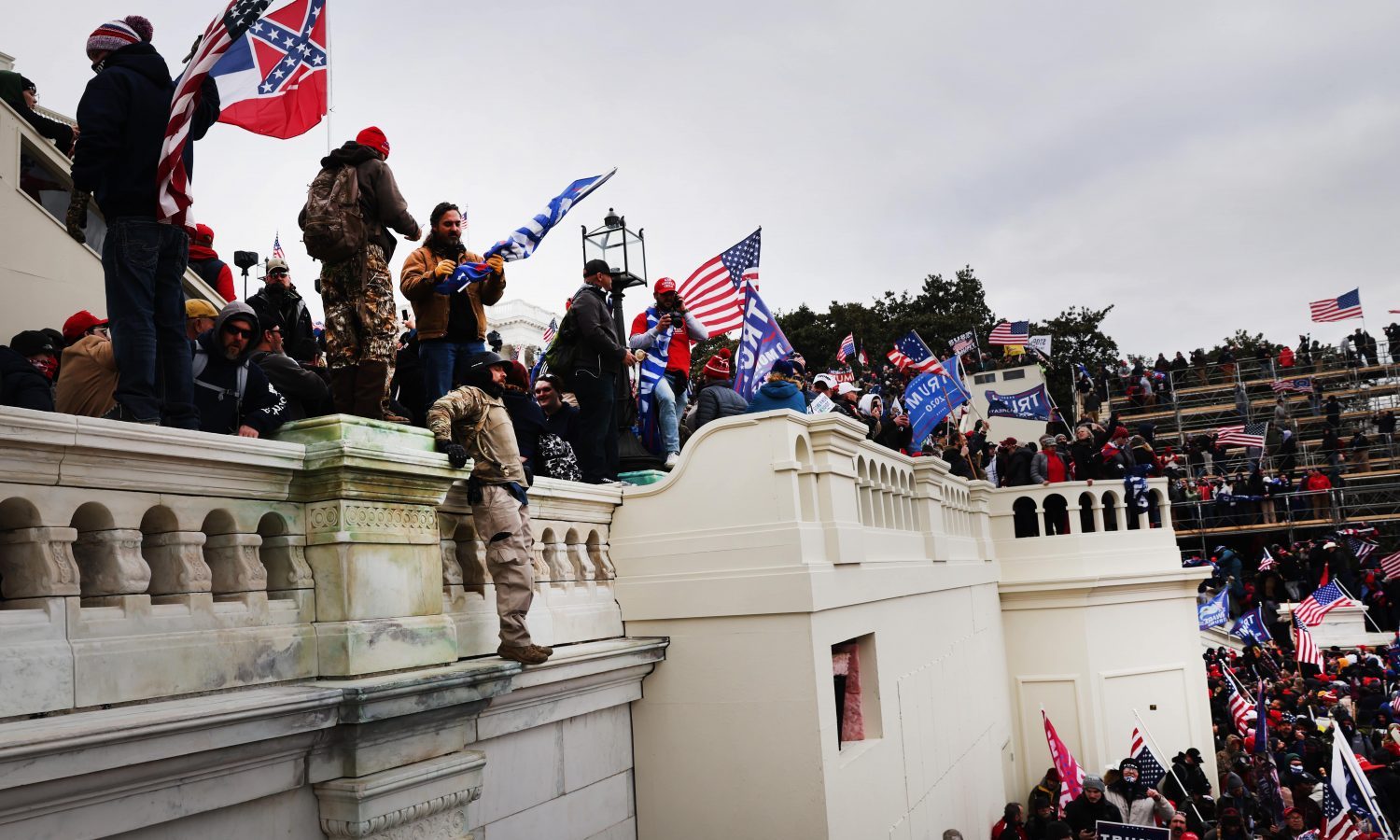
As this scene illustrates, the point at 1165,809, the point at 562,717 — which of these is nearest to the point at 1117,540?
the point at 1165,809

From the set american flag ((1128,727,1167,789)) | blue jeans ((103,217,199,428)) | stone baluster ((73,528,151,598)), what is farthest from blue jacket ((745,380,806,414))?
american flag ((1128,727,1167,789))

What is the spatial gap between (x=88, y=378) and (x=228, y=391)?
715 millimetres

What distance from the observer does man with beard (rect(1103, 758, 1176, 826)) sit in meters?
12.6

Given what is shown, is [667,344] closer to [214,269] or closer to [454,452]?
[214,269]

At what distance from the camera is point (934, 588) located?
1134cm

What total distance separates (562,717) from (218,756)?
9.30 ft

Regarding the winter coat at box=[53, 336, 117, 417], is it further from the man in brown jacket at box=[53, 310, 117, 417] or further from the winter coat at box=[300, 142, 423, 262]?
the winter coat at box=[300, 142, 423, 262]

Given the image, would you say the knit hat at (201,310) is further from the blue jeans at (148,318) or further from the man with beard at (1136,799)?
the man with beard at (1136,799)

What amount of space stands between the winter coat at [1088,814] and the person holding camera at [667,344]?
6.67m

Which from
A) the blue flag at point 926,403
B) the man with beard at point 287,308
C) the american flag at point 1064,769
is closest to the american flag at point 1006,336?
the blue flag at point 926,403

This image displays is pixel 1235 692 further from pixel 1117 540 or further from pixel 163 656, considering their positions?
pixel 163 656

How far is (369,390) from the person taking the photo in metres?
5.74

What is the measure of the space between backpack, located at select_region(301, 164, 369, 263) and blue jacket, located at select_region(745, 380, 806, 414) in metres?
3.94

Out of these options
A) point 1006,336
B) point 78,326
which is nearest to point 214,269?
point 78,326
